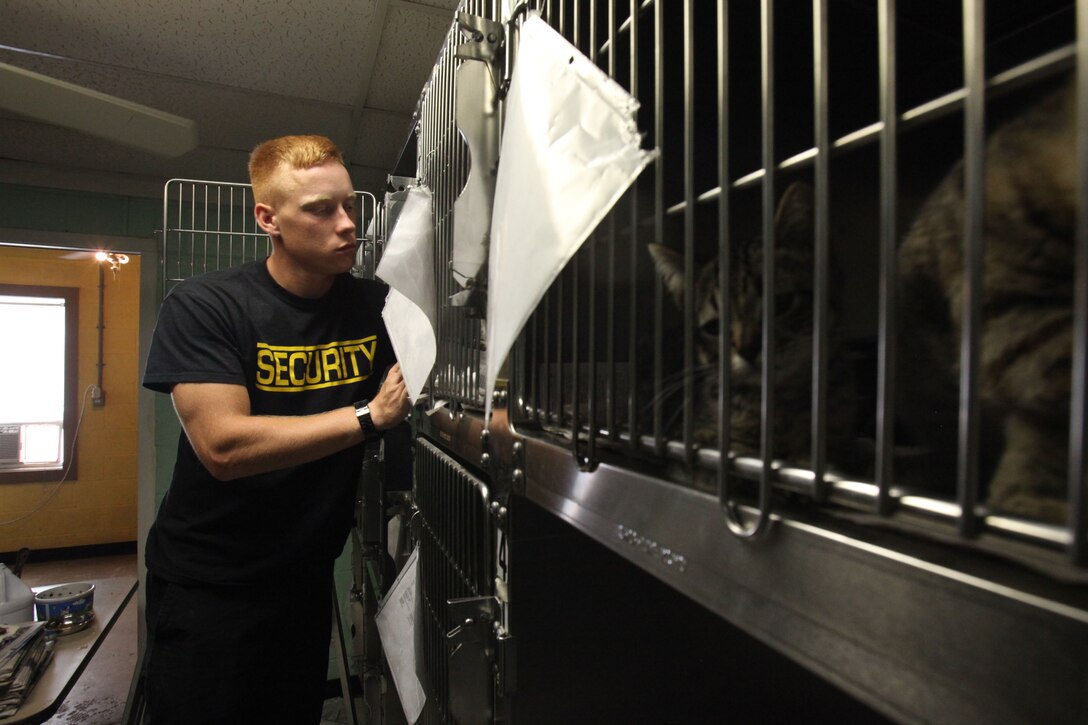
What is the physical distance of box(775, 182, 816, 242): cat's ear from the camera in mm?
314

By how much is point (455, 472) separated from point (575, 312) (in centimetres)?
42

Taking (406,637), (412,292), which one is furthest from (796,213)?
(406,637)

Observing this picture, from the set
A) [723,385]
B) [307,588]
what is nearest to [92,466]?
[307,588]

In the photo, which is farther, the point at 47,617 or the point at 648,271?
the point at 47,617

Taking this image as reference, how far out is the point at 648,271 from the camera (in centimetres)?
39

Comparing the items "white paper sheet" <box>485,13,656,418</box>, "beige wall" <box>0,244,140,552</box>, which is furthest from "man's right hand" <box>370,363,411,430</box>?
"beige wall" <box>0,244,140,552</box>

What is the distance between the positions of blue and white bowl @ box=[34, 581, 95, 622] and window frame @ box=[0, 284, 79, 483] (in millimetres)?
2877

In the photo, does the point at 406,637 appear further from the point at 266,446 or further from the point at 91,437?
the point at 91,437

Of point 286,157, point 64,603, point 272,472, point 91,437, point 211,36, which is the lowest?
point 64,603

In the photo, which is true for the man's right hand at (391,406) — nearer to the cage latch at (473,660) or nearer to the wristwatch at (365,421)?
the wristwatch at (365,421)

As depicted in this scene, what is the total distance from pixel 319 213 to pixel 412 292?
0.51 metres

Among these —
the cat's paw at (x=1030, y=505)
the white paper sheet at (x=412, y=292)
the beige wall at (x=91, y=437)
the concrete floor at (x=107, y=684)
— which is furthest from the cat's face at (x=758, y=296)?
the beige wall at (x=91, y=437)

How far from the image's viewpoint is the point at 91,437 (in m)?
4.37

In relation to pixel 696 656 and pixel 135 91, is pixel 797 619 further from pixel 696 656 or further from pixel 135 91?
pixel 135 91
